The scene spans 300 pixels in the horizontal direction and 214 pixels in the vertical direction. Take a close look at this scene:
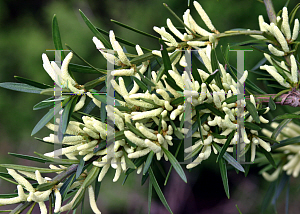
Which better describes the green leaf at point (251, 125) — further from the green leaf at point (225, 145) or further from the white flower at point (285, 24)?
the white flower at point (285, 24)

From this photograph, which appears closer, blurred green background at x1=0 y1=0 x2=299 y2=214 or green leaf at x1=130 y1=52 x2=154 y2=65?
green leaf at x1=130 y1=52 x2=154 y2=65

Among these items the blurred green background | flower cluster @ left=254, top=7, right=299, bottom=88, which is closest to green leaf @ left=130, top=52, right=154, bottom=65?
flower cluster @ left=254, top=7, right=299, bottom=88

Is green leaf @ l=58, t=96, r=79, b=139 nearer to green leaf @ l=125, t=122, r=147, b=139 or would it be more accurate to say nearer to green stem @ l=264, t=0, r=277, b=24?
green leaf @ l=125, t=122, r=147, b=139

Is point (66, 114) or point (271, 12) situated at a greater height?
point (271, 12)

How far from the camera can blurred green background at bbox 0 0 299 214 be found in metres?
1.16

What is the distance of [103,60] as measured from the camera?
4.23 feet

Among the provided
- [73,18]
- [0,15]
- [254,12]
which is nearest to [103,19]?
[73,18]

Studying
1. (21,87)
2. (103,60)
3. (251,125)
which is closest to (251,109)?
(251,125)

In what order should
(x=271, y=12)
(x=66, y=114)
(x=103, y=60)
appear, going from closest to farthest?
(x=66, y=114), (x=271, y=12), (x=103, y=60)

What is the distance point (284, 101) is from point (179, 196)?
3.16ft

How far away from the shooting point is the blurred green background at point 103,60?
1160mm

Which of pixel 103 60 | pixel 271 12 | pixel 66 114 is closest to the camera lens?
pixel 66 114

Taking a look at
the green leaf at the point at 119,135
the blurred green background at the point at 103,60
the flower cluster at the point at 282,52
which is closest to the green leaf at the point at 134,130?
the green leaf at the point at 119,135

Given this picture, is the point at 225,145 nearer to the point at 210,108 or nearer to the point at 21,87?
the point at 210,108
